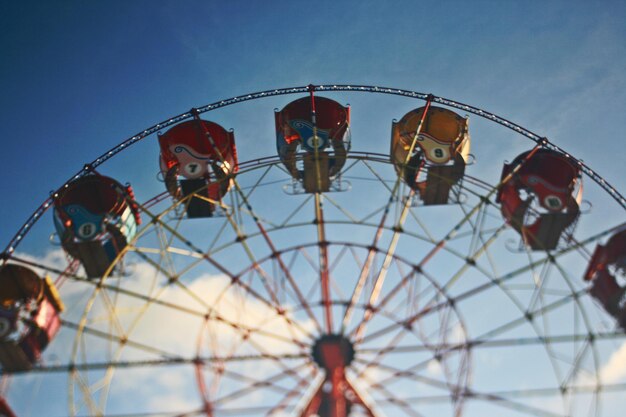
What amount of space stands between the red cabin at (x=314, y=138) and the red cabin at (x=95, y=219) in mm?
5575

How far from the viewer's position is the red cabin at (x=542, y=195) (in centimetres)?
2095

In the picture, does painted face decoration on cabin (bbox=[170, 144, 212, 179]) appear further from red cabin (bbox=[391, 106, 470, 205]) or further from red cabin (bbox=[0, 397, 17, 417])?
red cabin (bbox=[0, 397, 17, 417])

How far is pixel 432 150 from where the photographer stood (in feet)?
74.1

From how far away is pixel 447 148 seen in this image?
894 inches

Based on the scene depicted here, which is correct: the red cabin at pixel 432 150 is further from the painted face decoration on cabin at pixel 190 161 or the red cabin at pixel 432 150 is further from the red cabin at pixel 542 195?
the painted face decoration on cabin at pixel 190 161

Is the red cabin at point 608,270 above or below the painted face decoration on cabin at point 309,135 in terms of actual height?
below

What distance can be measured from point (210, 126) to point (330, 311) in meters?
9.34

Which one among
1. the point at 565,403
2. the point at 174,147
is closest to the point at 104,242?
the point at 174,147

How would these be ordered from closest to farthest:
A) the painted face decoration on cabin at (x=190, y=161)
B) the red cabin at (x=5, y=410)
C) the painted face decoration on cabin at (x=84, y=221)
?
the red cabin at (x=5, y=410)
the painted face decoration on cabin at (x=84, y=221)
the painted face decoration on cabin at (x=190, y=161)

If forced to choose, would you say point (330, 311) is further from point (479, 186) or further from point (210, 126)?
point (210, 126)

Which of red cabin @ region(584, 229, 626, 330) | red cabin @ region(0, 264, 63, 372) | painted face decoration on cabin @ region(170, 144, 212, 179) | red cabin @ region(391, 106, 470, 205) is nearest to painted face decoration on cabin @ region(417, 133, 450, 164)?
red cabin @ region(391, 106, 470, 205)

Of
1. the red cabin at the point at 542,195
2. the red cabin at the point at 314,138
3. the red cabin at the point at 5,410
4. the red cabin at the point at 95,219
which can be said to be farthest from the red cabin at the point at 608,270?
the red cabin at the point at 5,410

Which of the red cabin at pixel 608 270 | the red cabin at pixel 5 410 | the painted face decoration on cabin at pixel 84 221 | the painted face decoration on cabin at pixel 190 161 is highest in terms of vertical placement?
the painted face decoration on cabin at pixel 190 161

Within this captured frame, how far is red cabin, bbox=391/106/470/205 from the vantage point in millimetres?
21844
